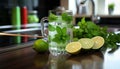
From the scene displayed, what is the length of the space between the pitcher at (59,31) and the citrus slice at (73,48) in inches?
0.6

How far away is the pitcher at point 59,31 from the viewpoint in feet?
2.32

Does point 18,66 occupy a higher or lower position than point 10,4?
lower

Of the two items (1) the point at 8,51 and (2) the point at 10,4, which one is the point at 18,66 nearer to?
(1) the point at 8,51

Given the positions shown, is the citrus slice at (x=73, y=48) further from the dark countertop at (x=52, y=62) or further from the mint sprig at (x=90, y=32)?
the mint sprig at (x=90, y=32)

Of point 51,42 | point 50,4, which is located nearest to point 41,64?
point 51,42

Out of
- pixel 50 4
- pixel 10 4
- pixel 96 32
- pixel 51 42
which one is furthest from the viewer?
pixel 50 4

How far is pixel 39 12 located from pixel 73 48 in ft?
6.72

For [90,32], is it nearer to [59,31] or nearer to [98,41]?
[98,41]

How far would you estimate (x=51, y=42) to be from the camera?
72cm

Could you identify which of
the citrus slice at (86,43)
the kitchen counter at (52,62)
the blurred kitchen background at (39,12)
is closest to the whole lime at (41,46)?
the kitchen counter at (52,62)

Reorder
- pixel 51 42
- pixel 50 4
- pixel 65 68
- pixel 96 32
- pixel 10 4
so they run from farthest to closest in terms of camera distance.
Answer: pixel 50 4
pixel 10 4
pixel 96 32
pixel 51 42
pixel 65 68

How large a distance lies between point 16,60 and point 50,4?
2377 mm

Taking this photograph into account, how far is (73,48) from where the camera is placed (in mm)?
705

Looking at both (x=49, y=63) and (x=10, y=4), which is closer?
(x=49, y=63)
